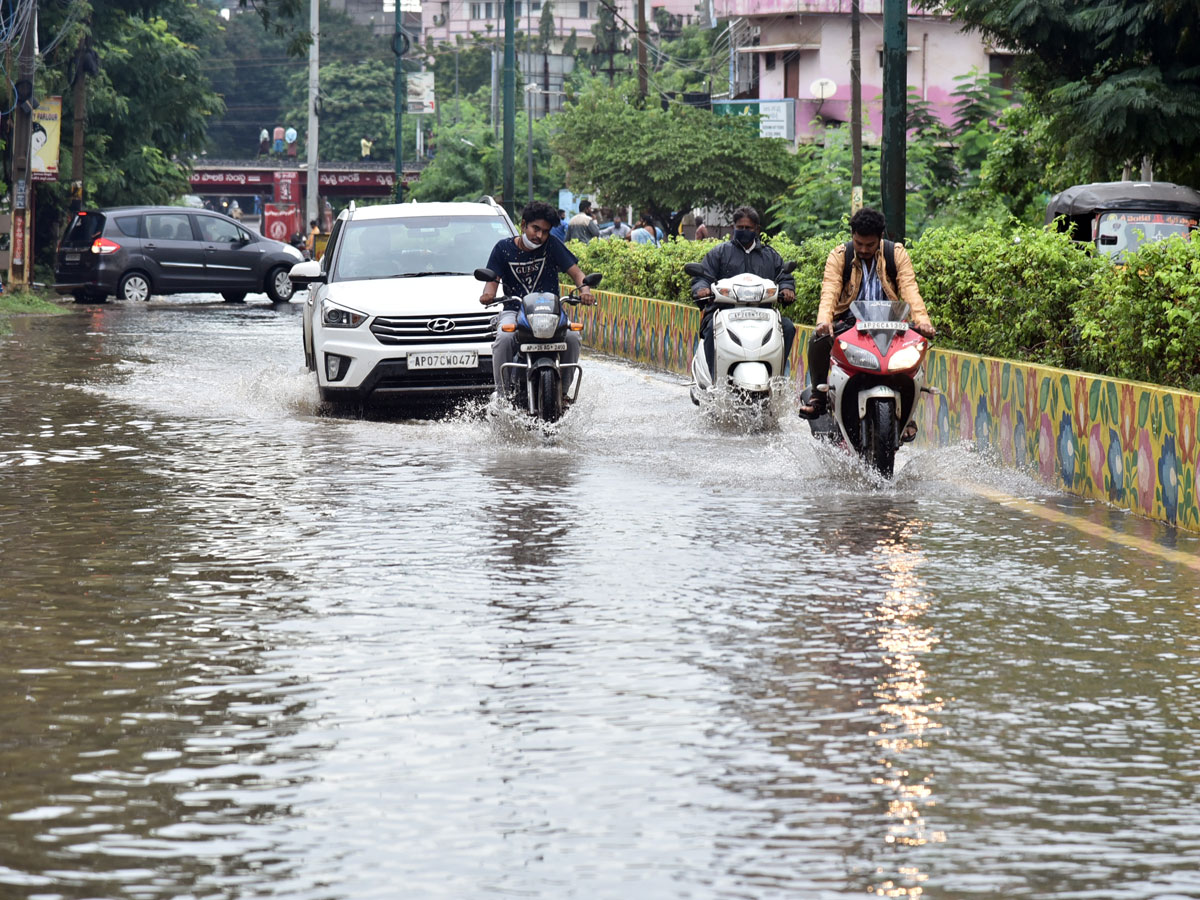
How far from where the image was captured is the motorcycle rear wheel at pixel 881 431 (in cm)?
1126

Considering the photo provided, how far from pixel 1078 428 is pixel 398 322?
571 cm

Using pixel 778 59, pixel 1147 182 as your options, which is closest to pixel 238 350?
pixel 1147 182

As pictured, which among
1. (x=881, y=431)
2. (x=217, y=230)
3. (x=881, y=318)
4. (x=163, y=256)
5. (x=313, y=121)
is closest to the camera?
(x=881, y=431)

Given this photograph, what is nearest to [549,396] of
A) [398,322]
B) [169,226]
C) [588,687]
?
[398,322]

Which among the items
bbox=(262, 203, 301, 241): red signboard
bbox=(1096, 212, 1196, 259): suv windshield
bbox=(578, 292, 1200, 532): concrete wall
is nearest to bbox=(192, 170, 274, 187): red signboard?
bbox=(262, 203, 301, 241): red signboard

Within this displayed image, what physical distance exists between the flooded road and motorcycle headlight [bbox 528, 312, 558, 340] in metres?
1.55

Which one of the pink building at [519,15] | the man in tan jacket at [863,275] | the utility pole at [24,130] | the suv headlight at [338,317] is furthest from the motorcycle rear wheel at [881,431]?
the pink building at [519,15]

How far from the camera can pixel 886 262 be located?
39.5 feet

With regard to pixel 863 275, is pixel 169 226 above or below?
above

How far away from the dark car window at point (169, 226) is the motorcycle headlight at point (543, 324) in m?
23.5

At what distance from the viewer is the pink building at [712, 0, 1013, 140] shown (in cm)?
7431

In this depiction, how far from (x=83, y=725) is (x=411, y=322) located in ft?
31.8

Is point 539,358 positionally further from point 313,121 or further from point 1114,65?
point 313,121

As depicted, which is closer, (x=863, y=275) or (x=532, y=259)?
(x=863, y=275)
